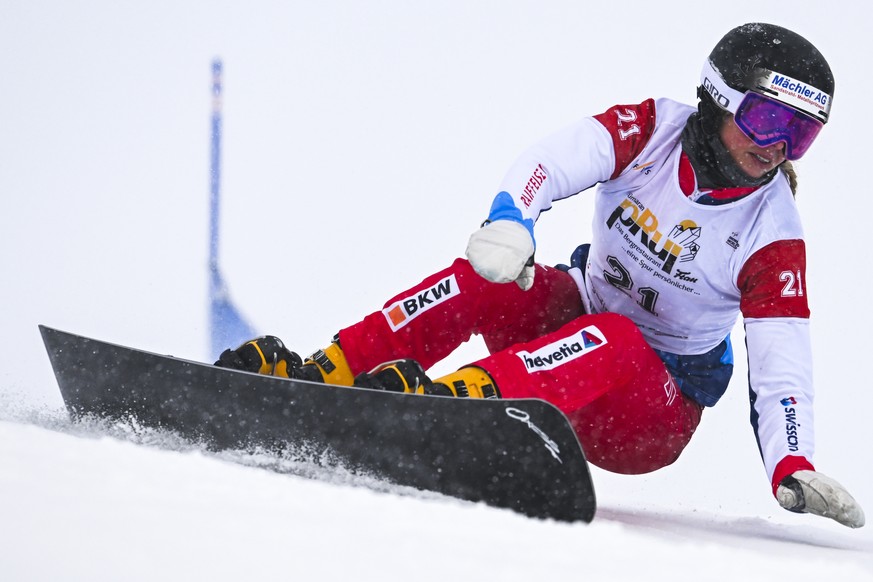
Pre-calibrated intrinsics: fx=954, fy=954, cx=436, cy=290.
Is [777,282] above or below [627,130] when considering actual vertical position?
below

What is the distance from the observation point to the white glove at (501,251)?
2.08m

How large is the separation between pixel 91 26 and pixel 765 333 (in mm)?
4902

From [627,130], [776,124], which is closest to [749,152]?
[776,124]

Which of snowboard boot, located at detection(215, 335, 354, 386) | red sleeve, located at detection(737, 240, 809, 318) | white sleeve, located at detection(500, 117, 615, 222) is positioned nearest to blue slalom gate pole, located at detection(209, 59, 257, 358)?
snowboard boot, located at detection(215, 335, 354, 386)

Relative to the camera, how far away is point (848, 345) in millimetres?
5258

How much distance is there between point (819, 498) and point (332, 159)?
417cm

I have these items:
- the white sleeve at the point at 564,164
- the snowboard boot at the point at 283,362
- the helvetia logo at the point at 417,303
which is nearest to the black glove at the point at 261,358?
the snowboard boot at the point at 283,362

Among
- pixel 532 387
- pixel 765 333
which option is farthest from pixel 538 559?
pixel 765 333

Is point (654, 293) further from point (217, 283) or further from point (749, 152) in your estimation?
point (217, 283)

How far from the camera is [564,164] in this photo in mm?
2400

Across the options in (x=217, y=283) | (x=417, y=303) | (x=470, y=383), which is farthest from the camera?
(x=217, y=283)

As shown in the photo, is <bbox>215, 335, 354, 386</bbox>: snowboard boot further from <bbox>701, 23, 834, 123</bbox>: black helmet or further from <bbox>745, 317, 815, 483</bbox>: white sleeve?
<bbox>701, 23, 834, 123</bbox>: black helmet

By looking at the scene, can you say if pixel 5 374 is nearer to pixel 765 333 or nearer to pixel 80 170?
pixel 80 170

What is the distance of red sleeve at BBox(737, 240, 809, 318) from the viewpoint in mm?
2283
